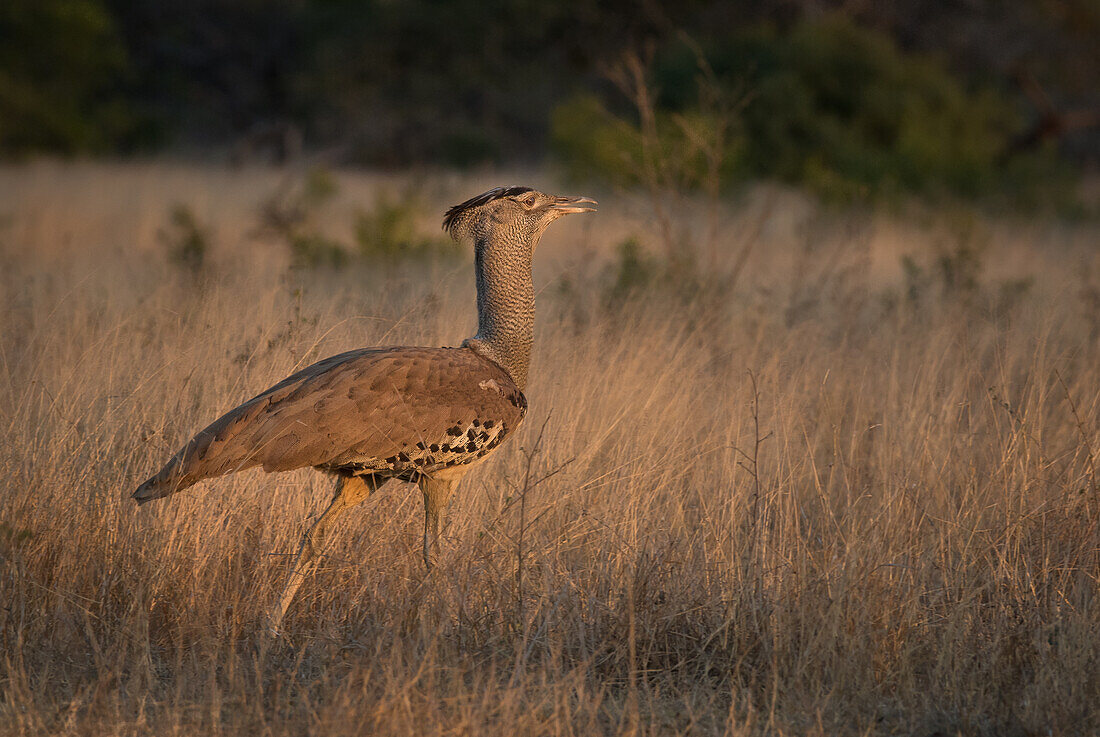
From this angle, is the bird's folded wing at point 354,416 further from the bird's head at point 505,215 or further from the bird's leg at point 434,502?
the bird's head at point 505,215

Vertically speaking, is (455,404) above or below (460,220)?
below

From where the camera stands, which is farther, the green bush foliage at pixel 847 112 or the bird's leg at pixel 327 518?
the green bush foliage at pixel 847 112

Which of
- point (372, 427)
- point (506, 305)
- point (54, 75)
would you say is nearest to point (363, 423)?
point (372, 427)

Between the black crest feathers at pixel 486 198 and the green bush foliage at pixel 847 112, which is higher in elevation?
the green bush foliage at pixel 847 112

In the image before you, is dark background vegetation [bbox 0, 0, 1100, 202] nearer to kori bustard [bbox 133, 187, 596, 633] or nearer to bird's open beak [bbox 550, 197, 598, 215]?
bird's open beak [bbox 550, 197, 598, 215]

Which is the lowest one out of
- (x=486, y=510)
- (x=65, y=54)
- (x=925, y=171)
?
(x=486, y=510)

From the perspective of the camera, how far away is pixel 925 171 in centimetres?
1470

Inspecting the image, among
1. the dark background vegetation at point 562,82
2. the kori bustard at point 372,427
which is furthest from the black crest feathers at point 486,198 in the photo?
the dark background vegetation at point 562,82

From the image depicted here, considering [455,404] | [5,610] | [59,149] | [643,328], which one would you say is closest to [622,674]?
[455,404]

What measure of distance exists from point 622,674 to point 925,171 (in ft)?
42.3

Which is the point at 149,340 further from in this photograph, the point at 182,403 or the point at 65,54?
the point at 65,54

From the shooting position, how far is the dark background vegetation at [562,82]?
15.4m

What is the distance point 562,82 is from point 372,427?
22724 millimetres

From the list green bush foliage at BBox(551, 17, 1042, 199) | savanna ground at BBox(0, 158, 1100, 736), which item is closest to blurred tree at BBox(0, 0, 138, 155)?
green bush foliage at BBox(551, 17, 1042, 199)
